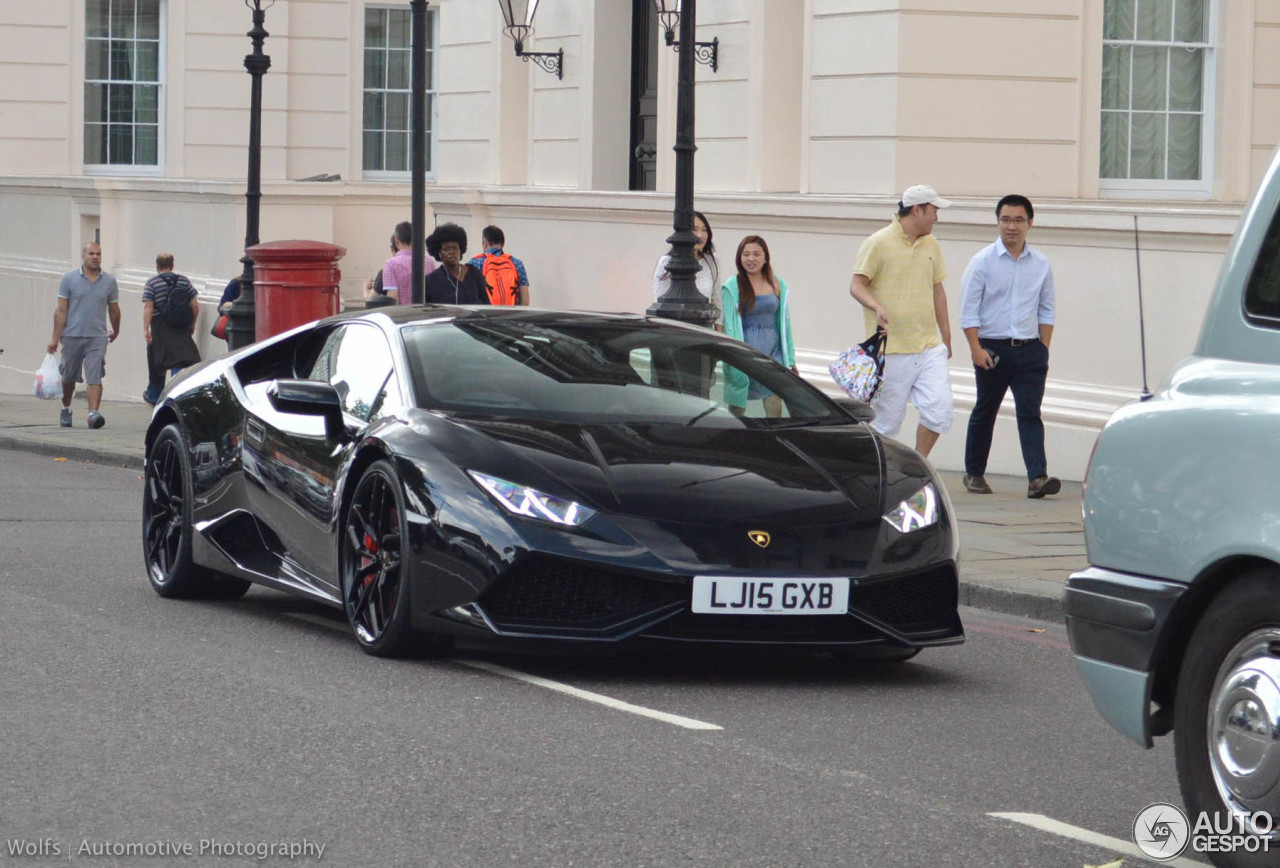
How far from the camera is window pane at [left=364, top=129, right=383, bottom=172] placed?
31734 mm

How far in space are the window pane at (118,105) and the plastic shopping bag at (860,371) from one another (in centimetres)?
2075

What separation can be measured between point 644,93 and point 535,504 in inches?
567

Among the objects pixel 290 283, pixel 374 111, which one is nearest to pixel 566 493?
pixel 290 283

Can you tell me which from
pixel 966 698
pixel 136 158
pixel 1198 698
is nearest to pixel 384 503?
pixel 966 698

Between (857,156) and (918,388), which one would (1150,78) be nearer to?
(857,156)

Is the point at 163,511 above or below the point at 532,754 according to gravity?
above

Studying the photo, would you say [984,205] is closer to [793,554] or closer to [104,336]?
[793,554]

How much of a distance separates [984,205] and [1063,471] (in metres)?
2.03

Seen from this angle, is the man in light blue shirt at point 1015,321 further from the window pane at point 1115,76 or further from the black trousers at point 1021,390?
the window pane at point 1115,76

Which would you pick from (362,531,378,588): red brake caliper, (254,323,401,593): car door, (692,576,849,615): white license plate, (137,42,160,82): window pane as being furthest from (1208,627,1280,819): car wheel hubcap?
(137,42,160,82): window pane

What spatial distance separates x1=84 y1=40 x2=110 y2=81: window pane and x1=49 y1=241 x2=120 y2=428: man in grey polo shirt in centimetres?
941

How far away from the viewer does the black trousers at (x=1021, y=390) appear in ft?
45.9

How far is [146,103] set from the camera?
31.5 metres

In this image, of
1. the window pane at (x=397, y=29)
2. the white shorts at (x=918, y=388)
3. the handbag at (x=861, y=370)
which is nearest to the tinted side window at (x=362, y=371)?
the handbag at (x=861, y=370)
